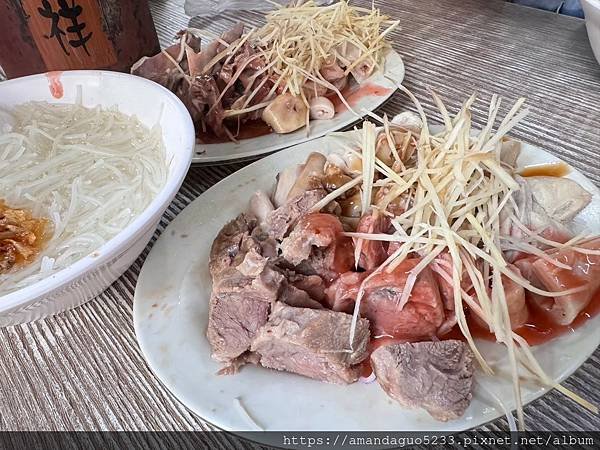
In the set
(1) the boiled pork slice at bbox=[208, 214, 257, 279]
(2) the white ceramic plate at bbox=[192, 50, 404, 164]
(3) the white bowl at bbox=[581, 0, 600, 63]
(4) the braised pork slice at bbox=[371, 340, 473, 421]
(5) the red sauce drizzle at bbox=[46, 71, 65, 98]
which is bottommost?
(2) the white ceramic plate at bbox=[192, 50, 404, 164]

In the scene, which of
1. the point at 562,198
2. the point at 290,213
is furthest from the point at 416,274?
the point at 562,198

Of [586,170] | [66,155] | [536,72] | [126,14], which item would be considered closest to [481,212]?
[586,170]

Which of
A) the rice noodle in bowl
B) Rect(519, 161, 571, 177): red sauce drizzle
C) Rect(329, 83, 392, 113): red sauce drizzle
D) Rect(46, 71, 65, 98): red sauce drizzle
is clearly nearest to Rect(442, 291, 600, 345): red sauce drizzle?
Rect(519, 161, 571, 177): red sauce drizzle

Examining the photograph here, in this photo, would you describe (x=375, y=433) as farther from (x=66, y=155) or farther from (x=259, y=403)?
(x=66, y=155)

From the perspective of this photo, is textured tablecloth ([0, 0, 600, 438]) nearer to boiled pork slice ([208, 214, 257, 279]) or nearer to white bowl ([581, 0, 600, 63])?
white bowl ([581, 0, 600, 63])

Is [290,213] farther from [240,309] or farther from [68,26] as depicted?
[68,26]
